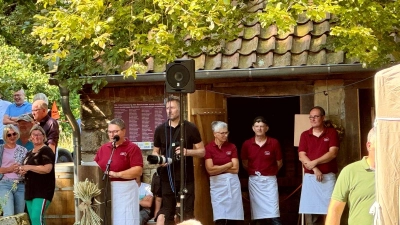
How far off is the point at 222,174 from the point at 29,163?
270 centimetres

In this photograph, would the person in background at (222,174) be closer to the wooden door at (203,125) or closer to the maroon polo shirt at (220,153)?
the maroon polo shirt at (220,153)

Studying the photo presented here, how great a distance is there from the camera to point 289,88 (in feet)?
42.3

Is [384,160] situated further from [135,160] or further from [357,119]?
[357,119]

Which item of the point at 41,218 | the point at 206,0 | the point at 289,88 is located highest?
the point at 206,0

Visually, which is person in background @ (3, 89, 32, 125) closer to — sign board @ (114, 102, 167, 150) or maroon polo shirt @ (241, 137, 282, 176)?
sign board @ (114, 102, 167, 150)

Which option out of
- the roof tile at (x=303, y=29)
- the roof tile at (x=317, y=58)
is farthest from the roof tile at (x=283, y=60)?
the roof tile at (x=303, y=29)

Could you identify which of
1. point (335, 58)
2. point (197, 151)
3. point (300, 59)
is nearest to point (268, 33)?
point (300, 59)

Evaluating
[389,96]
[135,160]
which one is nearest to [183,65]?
[135,160]

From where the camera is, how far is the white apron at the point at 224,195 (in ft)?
40.4

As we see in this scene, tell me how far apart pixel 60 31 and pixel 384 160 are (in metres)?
4.77

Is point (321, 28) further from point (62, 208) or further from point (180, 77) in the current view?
point (62, 208)

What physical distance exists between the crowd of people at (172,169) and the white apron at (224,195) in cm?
1

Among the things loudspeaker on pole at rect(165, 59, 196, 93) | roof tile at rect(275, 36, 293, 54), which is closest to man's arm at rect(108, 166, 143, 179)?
loudspeaker on pole at rect(165, 59, 196, 93)

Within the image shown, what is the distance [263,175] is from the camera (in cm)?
1247
